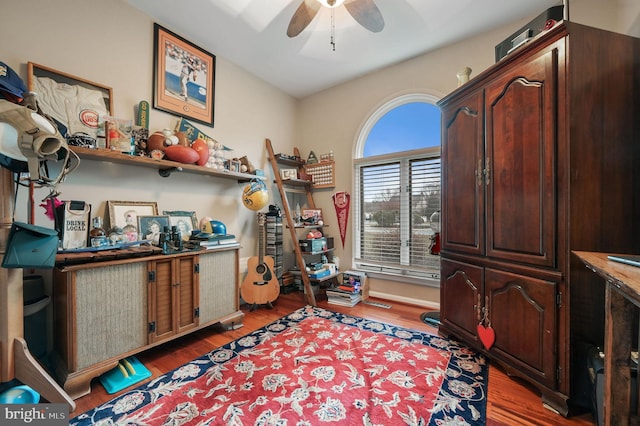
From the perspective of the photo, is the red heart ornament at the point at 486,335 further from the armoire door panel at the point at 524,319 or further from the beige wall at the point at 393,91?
the beige wall at the point at 393,91

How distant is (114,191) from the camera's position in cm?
189

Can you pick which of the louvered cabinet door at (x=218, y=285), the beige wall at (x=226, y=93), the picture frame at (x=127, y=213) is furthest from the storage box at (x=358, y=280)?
the picture frame at (x=127, y=213)

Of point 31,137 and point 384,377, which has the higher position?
point 31,137

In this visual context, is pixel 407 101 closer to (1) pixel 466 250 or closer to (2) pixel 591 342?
(1) pixel 466 250

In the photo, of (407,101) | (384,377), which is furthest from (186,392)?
(407,101)

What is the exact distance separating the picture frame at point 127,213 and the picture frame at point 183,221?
0.18 meters

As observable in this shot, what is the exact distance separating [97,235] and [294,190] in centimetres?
219

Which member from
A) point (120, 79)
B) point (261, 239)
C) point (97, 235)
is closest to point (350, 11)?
point (120, 79)

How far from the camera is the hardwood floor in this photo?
123cm

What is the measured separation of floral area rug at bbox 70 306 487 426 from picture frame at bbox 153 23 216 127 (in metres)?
2.24

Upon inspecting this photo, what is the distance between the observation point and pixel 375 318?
→ 2.43m

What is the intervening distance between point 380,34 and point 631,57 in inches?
70.1

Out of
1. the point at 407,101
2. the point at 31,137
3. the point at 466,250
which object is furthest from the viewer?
the point at 407,101

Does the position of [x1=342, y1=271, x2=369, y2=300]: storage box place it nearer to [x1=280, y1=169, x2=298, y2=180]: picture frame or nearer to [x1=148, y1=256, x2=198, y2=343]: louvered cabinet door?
[x1=280, y1=169, x2=298, y2=180]: picture frame
